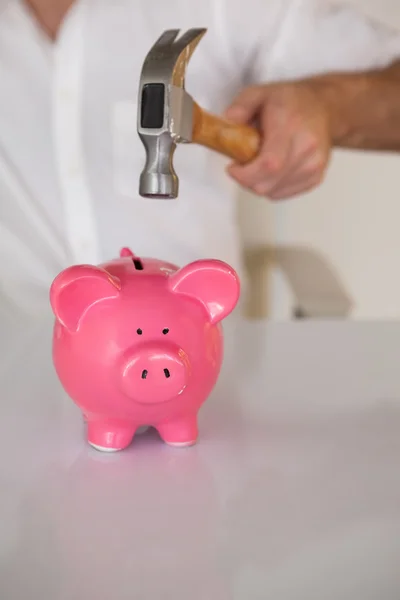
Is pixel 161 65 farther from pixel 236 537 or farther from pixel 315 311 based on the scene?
pixel 315 311

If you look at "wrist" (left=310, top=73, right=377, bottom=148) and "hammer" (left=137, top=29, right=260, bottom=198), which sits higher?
"hammer" (left=137, top=29, right=260, bottom=198)

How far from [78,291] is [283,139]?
1.33 ft

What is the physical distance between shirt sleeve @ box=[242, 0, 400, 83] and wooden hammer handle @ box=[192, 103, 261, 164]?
0.30 m

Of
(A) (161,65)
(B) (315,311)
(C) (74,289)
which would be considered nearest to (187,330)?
(C) (74,289)

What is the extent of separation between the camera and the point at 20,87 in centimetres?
88

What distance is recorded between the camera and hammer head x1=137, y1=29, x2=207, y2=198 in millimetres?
448

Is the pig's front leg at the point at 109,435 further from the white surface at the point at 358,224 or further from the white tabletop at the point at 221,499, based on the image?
the white surface at the point at 358,224

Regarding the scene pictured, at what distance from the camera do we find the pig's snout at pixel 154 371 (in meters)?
0.38

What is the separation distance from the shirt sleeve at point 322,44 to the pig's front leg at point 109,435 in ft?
2.25

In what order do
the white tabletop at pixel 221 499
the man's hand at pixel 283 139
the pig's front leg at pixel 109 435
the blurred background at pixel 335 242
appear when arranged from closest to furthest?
the white tabletop at pixel 221 499, the pig's front leg at pixel 109 435, the man's hand at pixel 283 139, the blurred background at pixel 335 242

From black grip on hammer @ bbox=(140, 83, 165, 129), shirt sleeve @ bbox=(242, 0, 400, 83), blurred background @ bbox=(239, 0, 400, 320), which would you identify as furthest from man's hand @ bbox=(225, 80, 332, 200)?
blurred background @ bbox=(239, 0, 400, 320)

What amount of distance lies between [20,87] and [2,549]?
720mm

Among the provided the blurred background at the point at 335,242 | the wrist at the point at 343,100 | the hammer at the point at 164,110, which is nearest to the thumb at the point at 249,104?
the wrist at the point at 343,100

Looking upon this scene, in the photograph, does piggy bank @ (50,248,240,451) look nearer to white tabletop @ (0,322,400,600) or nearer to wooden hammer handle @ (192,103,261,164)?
white tabletop @ (0,322,400,600)
